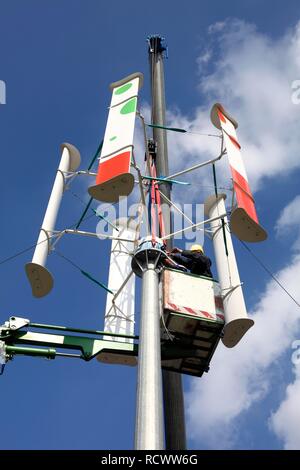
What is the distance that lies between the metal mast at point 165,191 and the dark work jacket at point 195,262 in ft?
4.48

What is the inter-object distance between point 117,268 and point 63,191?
254 centimetres

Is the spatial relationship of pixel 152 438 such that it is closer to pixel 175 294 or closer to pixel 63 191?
pixel 175 294

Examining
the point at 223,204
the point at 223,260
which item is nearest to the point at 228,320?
the point at 223,260

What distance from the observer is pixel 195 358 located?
9.80 m

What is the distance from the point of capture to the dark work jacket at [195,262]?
10.2 metres

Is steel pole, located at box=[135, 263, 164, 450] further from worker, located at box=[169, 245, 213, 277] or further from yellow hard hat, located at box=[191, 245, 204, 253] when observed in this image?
yellow hard hat, located at box=[191, 245, 204, 253]

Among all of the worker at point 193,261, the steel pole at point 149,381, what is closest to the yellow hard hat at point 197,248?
the worker at point 193,261

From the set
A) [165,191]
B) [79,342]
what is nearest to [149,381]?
[79,342]

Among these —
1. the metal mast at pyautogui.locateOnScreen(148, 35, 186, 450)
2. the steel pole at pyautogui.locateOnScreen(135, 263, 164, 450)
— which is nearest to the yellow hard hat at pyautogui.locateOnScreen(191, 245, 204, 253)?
the metal mast at pyautogui.locateOnScreen(148, 35, 186, 450)

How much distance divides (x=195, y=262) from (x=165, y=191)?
2.71m

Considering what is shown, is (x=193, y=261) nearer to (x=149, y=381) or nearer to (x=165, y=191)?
(x=165, y=191)

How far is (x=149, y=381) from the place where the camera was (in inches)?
254

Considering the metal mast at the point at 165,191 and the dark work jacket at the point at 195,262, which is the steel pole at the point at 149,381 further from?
the metal mast at the point at 165,191

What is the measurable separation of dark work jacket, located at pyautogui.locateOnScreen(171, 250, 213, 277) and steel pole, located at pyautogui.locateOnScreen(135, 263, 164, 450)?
7.46ft
